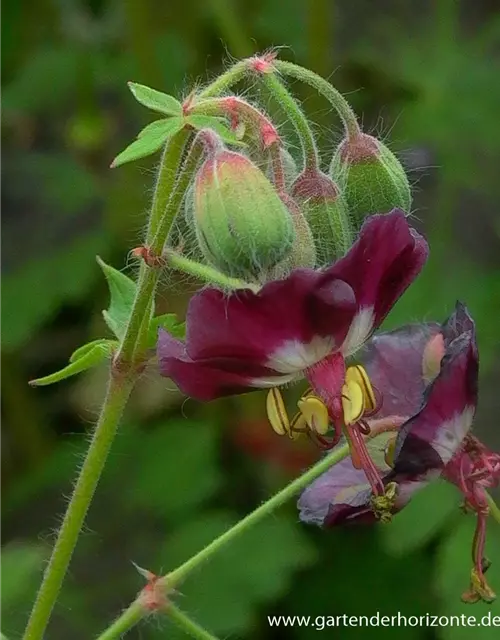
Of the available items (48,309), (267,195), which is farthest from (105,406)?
(48,309)

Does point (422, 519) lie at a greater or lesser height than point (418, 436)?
lesser

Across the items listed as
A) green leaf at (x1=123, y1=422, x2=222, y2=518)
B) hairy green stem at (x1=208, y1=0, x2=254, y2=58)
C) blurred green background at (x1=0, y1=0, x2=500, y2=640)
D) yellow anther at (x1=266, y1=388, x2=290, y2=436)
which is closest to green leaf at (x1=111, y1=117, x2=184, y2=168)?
yellow anther at (x1=266, y1=388, x2=290, y2=436)

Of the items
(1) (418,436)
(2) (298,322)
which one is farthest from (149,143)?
(1) (418,436)

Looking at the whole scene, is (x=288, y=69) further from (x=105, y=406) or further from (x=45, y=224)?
(x=45, y=224)

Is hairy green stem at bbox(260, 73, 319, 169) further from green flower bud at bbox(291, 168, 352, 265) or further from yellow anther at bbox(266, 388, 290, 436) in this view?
yellow anther at bbox(266, 388, 290, 436)

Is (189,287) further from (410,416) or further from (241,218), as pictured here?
(241,218)

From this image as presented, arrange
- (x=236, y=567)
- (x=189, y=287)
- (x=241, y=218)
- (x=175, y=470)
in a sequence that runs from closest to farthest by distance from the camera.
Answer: (x=241, y=218) < (x=236, y=567) < (x=175, y=470) < (x=189, y=287)
